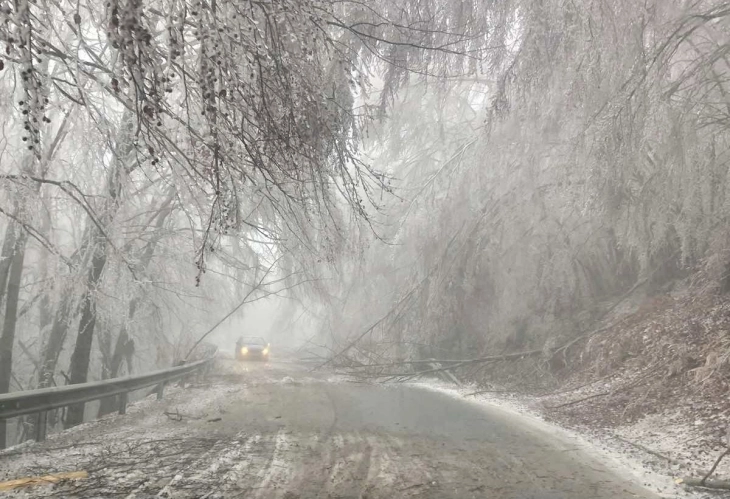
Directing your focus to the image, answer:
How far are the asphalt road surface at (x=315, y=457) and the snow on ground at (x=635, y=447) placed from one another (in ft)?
0.56

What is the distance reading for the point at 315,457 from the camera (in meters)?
5.44

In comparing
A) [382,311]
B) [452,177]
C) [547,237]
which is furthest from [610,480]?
[382,311]

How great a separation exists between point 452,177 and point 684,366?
7546 mm

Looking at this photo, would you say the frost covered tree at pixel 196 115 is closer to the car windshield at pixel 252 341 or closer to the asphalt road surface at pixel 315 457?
the asphalt road surface at pixel 315 457

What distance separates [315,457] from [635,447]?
366cm

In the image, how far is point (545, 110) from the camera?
8602mm

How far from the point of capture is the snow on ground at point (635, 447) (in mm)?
4855

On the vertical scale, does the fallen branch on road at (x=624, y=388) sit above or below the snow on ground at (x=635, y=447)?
above

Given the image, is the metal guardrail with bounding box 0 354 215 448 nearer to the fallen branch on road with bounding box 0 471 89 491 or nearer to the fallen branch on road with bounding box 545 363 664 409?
the fallen branch on road with bounding box 0 471 89 491

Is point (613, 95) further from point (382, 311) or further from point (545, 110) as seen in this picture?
point (382, 311)

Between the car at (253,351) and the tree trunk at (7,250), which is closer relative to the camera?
the tree trunk at (7,250)

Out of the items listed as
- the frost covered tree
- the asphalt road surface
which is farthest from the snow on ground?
the frost covered tree

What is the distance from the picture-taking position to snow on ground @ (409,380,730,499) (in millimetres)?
4855

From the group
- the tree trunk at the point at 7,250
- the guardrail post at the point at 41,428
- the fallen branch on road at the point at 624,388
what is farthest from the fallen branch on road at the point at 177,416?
the fallen branch on road at the point at 624,388
